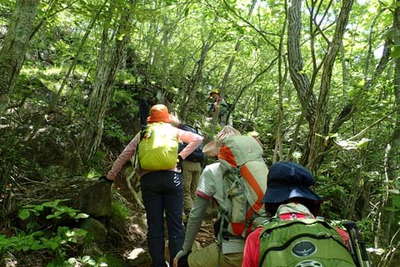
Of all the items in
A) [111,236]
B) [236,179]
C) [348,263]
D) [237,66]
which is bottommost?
[111,236]

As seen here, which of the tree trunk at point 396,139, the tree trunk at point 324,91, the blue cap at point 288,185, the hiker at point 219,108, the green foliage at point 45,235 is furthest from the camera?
the hiker at point 219,108

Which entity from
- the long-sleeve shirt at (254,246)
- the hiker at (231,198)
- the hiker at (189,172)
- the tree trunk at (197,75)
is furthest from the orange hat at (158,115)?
the tree trunk at (197,75)

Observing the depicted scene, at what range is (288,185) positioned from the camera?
215 cm

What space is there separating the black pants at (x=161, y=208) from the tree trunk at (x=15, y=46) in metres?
1.81

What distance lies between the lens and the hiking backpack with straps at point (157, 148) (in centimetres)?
438

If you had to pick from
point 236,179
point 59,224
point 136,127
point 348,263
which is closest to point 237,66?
point 136,127

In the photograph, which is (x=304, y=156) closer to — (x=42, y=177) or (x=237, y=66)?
(x=42, y=177)

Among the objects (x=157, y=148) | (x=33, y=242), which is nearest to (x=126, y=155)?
(x=157, y=148)

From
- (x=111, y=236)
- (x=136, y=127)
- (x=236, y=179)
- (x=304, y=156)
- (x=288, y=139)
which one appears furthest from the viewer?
(x=288, y=139)

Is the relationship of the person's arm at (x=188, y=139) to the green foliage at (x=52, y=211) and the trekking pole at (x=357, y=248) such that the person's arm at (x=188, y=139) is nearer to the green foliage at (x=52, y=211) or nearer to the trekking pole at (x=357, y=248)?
the green foliage at (x=52, y=211)

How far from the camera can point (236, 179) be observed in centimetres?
298

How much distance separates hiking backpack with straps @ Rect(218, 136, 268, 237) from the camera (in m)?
2.85

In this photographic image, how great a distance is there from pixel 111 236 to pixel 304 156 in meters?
3.10

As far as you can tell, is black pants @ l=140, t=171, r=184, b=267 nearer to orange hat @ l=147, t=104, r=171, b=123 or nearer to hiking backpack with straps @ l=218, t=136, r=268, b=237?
orange hat @ l=147, t=104, r=171, b=123
